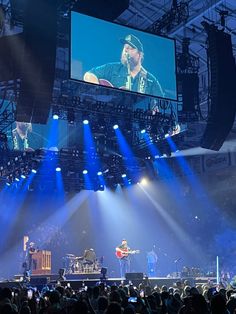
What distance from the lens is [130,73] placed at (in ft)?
39.9

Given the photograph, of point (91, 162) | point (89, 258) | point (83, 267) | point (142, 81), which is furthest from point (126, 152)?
point (142, 81)

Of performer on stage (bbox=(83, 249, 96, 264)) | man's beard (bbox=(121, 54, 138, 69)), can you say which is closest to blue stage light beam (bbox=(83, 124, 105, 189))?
performer on stage (bbox=(83, 249, 96, 264))

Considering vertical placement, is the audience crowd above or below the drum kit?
above

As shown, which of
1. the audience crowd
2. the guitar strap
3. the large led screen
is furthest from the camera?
the guitar strap

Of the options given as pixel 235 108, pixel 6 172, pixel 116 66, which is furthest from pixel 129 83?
pixel 6 172

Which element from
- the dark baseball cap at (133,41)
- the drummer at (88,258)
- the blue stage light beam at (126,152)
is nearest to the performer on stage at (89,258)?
the drummer at (88,258)

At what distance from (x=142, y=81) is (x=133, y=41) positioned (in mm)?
1099

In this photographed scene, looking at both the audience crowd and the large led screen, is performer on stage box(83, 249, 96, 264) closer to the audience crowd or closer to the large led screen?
the large led screen

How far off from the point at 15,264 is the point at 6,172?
625cm

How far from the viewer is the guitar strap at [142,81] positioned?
1224cm

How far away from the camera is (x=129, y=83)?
1216cm

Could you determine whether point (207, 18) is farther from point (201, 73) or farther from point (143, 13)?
point (201, 73)

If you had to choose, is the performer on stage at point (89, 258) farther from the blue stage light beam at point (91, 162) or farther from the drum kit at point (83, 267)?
the blue stage light beam at point (91, 162)

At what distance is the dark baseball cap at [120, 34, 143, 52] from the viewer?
12086 mm
